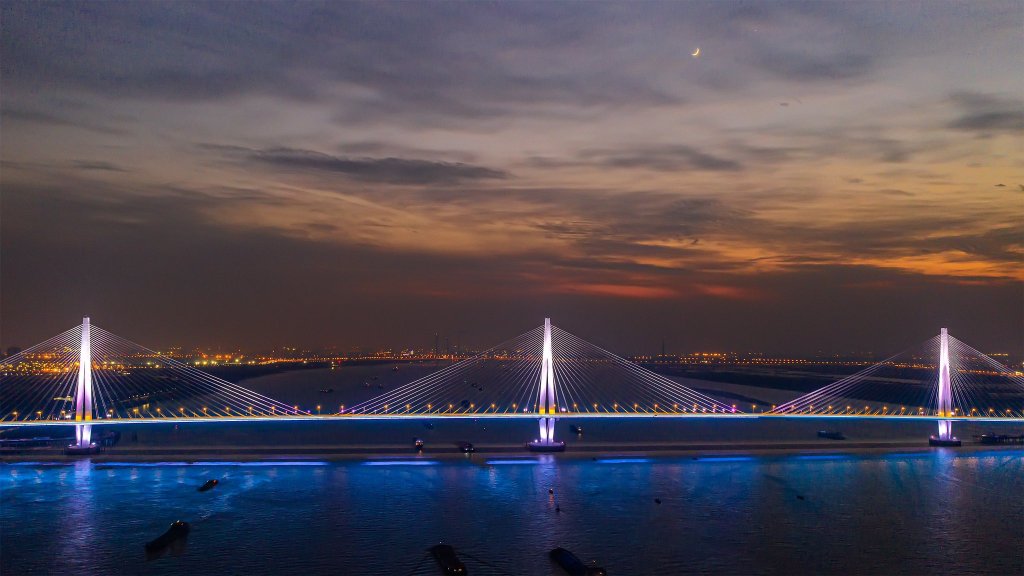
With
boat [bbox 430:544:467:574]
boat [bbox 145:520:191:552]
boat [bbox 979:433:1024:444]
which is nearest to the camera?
boat [bbox 430:544:467:574]

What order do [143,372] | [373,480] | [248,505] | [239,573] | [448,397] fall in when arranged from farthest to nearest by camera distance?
1. [143,372]
2. [448,397]
3. [373,480]
4. [248,505]
5. [239,573]

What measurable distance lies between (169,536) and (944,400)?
92.3 ft

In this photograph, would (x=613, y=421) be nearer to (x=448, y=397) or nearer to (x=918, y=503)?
(x=448, y=397)

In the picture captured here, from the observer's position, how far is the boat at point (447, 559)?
14969 mm

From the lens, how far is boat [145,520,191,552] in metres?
16.5

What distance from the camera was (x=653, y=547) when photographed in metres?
16.7

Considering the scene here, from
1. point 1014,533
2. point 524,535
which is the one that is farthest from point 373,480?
point 1014,533

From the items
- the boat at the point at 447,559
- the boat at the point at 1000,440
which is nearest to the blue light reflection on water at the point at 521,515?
the boat at the point at 447,559

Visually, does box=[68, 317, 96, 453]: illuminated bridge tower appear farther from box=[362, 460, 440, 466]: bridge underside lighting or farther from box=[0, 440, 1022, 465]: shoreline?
box=[362, 460, 440, 466]: bridge underside lighting

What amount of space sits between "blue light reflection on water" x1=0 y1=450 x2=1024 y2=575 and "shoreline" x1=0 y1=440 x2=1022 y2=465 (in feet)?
2.53

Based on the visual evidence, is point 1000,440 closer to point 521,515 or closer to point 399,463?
point 521,515

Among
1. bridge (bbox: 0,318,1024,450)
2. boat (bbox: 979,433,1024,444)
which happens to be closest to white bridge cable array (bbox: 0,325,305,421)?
bridge (bbox: 0,318,1024,450)

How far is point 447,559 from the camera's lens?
1551 centimetres

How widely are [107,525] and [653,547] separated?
11.8m
